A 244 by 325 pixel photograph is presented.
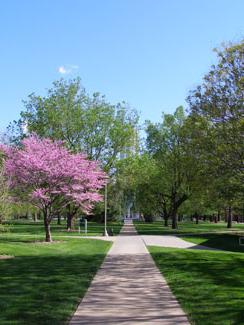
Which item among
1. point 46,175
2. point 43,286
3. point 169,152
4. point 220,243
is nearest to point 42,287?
point 43,286

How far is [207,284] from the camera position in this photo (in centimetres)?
1195

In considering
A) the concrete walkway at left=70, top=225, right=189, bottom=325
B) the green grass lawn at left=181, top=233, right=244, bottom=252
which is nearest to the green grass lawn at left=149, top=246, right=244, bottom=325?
the concrete walkway at left=70, top=225, right=189, bottom=325

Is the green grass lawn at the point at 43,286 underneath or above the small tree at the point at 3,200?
underneath

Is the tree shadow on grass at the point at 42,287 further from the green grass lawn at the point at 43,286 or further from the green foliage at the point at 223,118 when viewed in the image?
the green foliage at the point at 223,118

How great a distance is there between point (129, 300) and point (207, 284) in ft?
9.66

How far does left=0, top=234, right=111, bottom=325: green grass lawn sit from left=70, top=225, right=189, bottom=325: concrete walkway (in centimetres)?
30

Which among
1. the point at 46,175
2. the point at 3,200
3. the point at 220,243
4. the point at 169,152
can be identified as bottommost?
the point at 220,243

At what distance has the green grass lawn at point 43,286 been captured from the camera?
815cm

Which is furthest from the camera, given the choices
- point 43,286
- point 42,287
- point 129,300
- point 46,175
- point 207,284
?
point 46,175

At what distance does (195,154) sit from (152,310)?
1238 centimetres

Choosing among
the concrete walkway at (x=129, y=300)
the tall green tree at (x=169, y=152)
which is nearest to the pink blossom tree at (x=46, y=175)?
the concrete walkway at (x=129, y=300)

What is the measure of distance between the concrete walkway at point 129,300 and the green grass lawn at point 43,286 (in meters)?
0.30

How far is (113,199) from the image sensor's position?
69.8 meters

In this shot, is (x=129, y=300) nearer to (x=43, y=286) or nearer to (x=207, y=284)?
(x=43, y=286)
